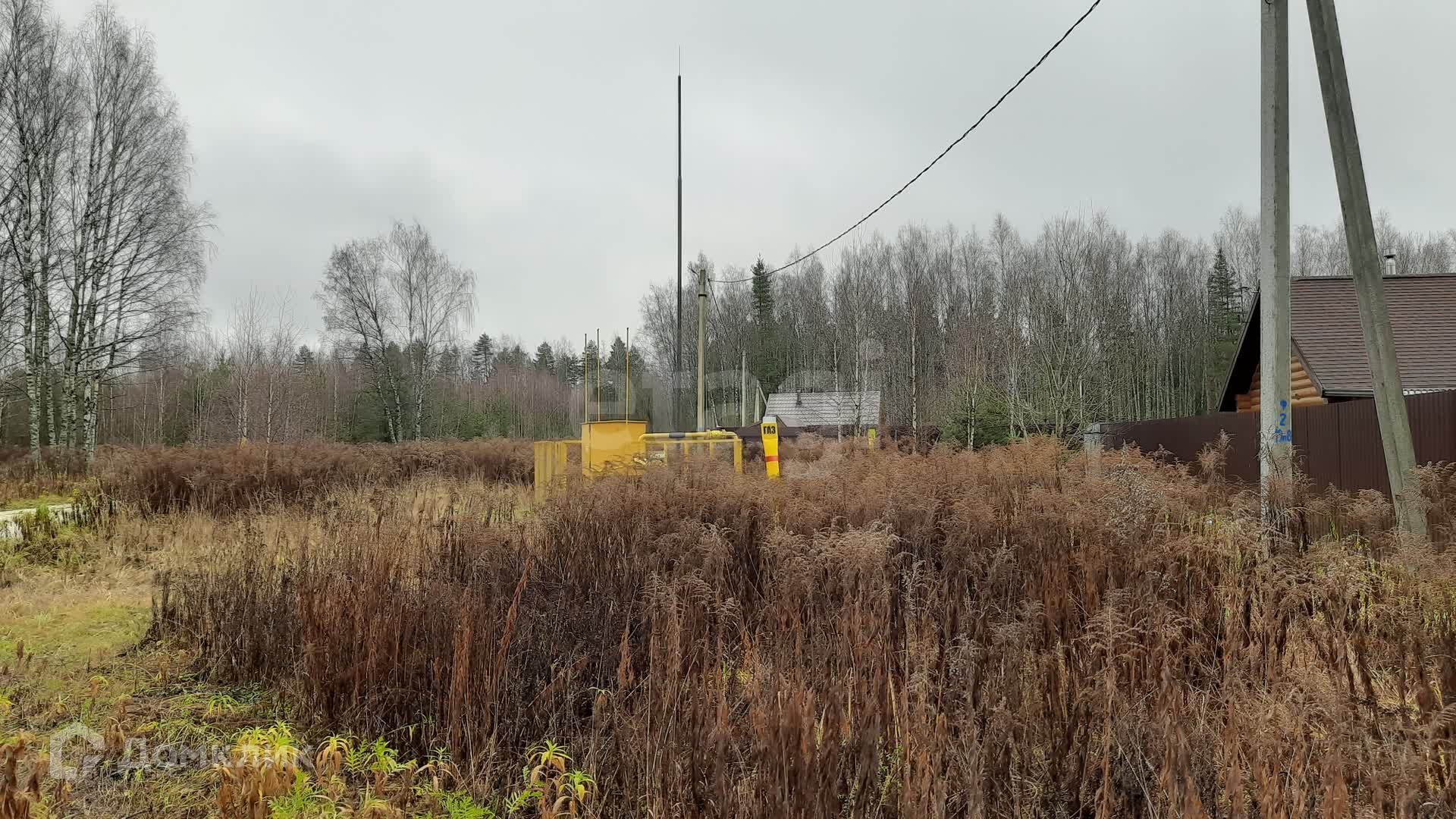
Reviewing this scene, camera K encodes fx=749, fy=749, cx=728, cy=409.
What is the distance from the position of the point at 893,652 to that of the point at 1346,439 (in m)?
9.76

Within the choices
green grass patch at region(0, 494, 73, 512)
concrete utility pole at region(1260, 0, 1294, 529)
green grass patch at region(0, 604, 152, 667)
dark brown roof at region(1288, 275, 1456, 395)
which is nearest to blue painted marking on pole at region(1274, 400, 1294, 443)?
concrete utility pole at region(1260, 0, 1294, 529)

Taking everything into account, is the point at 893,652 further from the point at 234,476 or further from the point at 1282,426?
the point at 234,476

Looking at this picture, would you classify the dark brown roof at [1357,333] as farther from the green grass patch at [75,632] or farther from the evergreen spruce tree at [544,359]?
the evergreen spruce tree at [544,359]

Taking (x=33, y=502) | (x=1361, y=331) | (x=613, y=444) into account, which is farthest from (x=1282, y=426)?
(x=33, y=502)

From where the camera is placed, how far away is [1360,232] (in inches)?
216

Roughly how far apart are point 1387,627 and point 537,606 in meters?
3.58

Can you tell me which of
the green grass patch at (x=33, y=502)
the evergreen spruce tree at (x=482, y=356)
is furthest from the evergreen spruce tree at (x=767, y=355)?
the green grass patch at (x=33, y=502)

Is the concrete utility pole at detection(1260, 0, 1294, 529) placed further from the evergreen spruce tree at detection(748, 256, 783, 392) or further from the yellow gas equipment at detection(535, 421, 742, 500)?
the evergreen spruce tree at detection(748, 256, 783, 392)

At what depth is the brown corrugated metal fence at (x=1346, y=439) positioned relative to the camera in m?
8.00

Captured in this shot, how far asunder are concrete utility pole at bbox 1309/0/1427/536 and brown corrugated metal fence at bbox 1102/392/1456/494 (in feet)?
2.08

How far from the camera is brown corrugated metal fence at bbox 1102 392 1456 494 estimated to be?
315 inches

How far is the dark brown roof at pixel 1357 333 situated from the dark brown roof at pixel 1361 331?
14 mm

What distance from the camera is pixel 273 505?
861 cm

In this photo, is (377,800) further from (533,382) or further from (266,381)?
(533,382)
